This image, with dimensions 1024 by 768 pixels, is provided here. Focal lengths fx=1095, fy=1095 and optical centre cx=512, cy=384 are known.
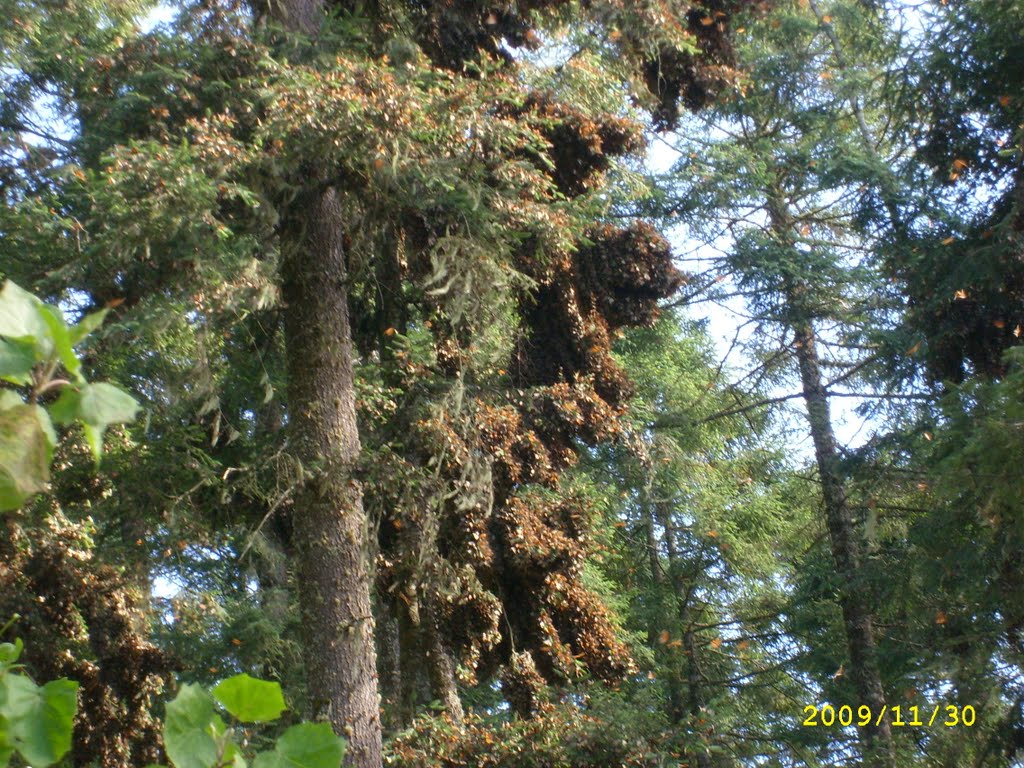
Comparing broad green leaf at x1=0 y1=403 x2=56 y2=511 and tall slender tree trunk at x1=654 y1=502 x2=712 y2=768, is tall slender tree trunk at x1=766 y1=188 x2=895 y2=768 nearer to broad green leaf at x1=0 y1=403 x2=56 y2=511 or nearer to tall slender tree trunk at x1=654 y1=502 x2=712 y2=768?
tall slender tree trunk at x1=654 y1=502 x2=712 y2=768

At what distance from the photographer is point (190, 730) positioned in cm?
95

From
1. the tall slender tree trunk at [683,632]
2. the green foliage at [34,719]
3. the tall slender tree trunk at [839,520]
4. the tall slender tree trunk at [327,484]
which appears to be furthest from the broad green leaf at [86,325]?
the tall slender tree trunk at [683,632]

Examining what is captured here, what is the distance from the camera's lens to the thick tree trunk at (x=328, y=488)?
22.2ft

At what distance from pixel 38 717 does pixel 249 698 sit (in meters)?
0.20

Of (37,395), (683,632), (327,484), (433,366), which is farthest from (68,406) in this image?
(683,632)

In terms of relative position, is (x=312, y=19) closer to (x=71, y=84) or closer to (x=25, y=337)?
(x=71, y=84)

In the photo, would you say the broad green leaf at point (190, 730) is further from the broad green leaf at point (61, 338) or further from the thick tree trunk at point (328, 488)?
the thick tree trunk at point (328, 488)

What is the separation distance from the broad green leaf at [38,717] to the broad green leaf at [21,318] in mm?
328

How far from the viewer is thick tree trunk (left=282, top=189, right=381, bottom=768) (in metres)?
6.77

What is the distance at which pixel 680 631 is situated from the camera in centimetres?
1410

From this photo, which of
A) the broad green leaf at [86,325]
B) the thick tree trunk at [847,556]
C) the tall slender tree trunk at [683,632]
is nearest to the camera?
the broad green leaf at [86,325]

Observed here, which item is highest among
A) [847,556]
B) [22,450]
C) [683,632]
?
[847,556]

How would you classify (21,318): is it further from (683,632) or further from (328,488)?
(683,632)

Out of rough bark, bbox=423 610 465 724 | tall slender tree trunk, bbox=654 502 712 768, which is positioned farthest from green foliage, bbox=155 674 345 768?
tall slender tree trunk, bbox=654 502 712 768
